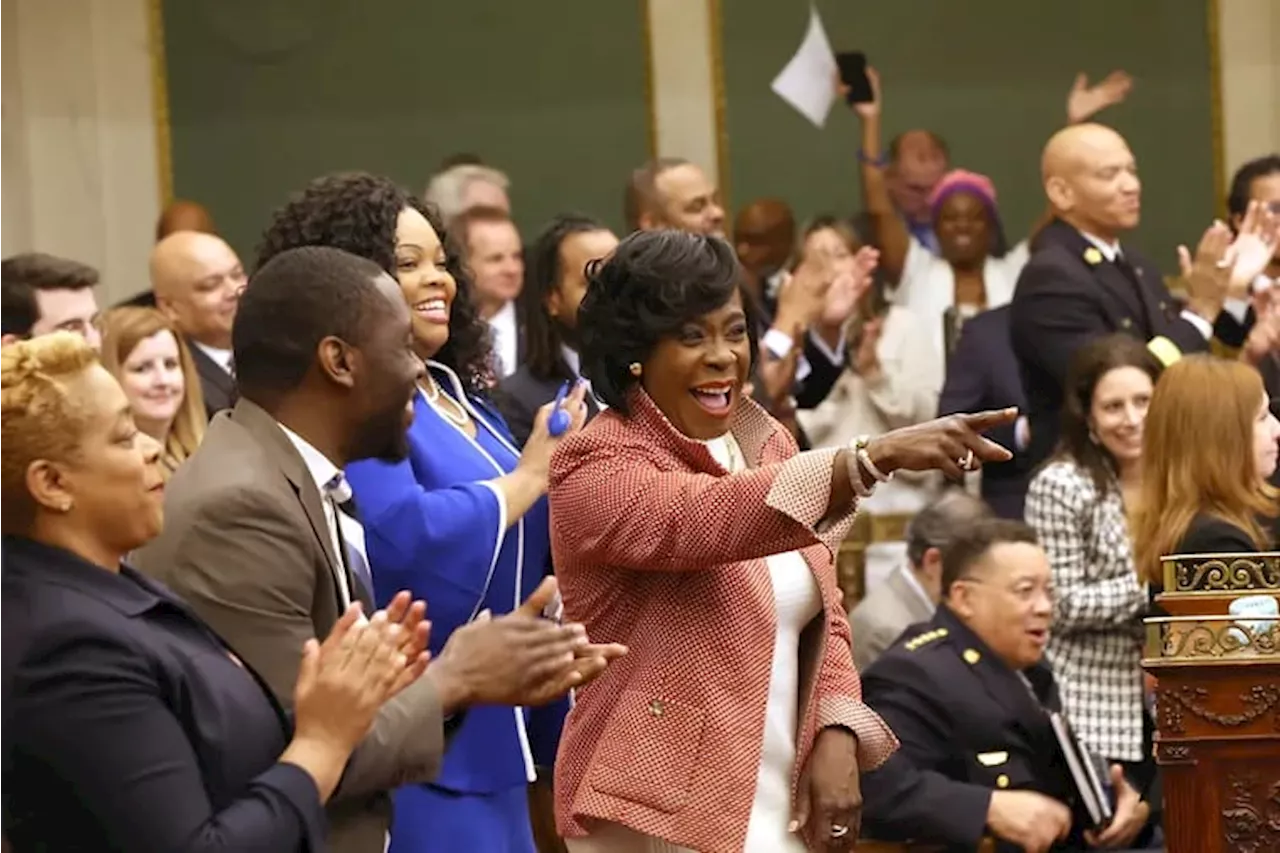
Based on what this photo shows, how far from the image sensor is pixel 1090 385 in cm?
698

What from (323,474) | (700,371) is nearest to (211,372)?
(700,371)

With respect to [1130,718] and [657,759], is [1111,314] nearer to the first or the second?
[1130,718]

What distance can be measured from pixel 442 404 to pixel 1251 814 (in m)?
1.69

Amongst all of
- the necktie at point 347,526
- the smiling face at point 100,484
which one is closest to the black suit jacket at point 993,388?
the necktie at point 347,526

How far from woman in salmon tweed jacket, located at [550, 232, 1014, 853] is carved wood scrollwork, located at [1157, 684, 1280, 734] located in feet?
3.40

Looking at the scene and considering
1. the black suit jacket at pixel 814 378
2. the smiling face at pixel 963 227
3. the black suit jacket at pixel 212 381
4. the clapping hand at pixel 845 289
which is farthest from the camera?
the smiling face at pixel 963 227

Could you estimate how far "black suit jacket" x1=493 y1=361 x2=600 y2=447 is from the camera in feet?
18.5

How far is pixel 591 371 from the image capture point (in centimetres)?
411

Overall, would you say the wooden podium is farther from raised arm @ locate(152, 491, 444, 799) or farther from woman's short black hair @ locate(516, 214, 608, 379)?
raised arm @ locate(152, 491, 444, 799)

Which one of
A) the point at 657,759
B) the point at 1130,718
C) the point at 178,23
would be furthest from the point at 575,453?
the point at 178,23

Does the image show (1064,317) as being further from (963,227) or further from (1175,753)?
(1175,753)

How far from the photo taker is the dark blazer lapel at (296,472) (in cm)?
352

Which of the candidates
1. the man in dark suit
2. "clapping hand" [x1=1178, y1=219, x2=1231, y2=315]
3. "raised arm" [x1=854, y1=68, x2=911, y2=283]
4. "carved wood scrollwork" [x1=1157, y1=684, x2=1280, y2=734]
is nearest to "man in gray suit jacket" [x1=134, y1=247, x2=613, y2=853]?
"carved wood scrollwork" [x1=1157, y1=684, x2=1280, y2=734]

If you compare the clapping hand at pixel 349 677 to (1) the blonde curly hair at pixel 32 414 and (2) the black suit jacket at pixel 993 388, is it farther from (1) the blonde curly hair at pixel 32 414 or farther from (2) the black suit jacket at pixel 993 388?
(2) the black suit jacket at pixel 993 388
